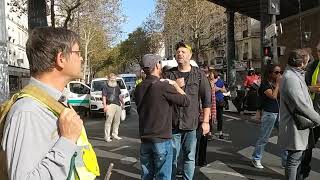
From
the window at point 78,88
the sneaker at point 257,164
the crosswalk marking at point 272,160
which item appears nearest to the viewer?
the crosswalk marking at point 272,160

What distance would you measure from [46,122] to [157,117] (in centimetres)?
298

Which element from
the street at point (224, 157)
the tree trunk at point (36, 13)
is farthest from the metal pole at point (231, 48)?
the tree trunk at point (36, 13)

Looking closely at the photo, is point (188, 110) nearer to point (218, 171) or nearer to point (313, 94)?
point (313, 94)

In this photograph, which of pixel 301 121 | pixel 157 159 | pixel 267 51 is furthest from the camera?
pixel 267 51

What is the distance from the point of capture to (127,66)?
103m

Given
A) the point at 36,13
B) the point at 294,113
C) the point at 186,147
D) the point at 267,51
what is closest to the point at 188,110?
the point at 186,147

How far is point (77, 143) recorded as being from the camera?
2.26 meters

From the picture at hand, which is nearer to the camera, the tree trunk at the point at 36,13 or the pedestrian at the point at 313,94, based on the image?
the pedestrian at the point at 313,94

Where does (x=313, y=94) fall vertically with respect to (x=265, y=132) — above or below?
above

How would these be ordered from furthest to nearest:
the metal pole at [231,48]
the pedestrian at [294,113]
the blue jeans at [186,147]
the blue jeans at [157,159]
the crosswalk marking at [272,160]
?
the metal pole at [231,48] < the crosswalk marking at [272,160] < the blue jeans at [186,147] < the pedestrian at [294,113] < the blue jeans at [157,159]

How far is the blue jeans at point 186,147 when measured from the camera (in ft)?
18.9

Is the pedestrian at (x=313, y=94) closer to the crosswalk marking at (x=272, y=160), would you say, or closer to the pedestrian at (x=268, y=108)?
the crosswalk marking at (x=272, y=160)

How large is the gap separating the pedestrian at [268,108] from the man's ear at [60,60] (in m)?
5.64

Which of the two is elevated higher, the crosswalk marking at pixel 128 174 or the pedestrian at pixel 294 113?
the pedestrian at pixel 294 113
